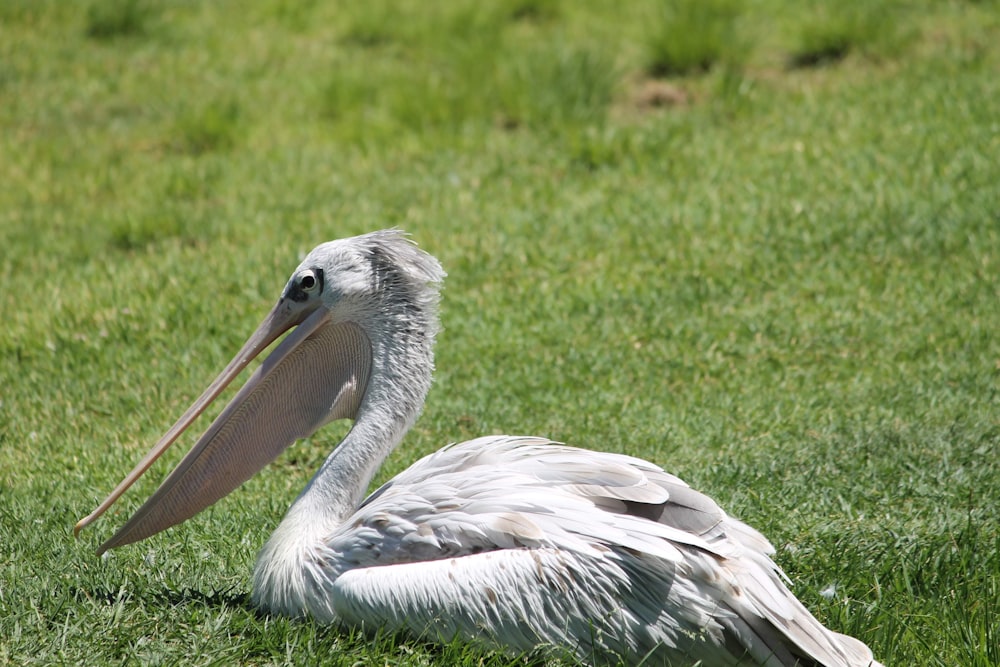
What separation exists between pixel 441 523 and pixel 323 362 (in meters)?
0.84

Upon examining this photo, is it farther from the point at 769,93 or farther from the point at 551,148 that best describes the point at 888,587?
Result: the point at 769,93

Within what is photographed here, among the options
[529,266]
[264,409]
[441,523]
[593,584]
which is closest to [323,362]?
[264,409]

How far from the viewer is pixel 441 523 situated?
3.56 meters

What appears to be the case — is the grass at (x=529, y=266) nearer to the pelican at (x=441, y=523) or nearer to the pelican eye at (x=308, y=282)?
the pelican at (x=441, y=523)

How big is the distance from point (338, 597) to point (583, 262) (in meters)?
3.70

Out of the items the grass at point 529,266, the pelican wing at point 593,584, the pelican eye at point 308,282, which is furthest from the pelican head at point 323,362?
the pelican wing at point 593,584

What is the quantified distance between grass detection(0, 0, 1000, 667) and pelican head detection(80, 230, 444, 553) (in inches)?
17.1

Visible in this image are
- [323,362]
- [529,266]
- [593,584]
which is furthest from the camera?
[529,266]

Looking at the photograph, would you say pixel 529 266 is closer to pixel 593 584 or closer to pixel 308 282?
pixel 308 282

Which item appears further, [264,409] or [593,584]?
[264,409]

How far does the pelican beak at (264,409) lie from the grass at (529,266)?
260mm

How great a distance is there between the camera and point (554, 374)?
→ 19.1ft

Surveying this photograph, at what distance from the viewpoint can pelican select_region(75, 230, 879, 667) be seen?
338 cm

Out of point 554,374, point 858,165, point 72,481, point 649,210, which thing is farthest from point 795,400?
point 72,481
